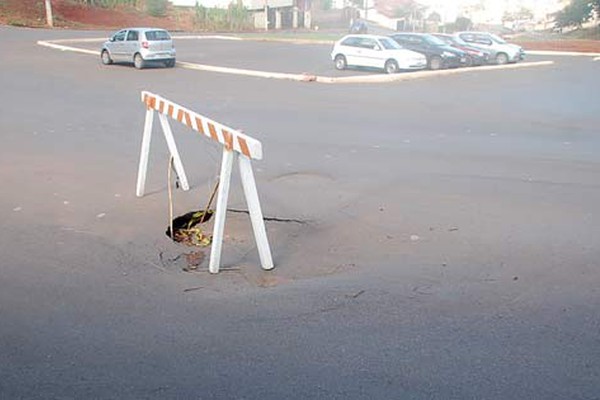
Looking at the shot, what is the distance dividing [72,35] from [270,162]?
41.0 metres

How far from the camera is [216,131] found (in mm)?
5926

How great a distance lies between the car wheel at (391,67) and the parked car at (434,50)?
7.84 ft

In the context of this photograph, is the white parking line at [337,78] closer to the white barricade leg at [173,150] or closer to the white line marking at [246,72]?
the white line marking at [246,72]

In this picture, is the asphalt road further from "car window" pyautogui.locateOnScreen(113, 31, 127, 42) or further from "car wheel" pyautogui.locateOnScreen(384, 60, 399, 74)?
"car window" pyautogui.locateOnScreen(113, 31, 127, 42)

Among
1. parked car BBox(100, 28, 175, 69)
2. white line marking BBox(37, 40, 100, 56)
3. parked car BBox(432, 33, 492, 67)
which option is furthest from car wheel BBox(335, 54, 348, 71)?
white line marking BBox(37, 40, 100, 56)

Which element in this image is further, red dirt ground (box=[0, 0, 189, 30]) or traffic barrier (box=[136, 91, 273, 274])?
red dirt ground (box=[0, 0, 189, 30])

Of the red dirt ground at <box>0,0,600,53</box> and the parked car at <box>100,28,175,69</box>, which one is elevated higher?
the red dirt ground at <box>0,0,600,53</box>

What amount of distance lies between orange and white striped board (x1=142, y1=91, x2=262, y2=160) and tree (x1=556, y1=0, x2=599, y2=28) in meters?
63.8

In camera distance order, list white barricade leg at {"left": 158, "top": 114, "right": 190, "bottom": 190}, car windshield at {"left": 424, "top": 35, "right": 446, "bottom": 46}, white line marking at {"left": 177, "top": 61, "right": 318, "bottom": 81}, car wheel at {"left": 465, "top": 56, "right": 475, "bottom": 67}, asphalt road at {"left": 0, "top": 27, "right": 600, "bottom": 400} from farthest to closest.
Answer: car wheel at {"left": 465, "top": 56, "right": 475, "bottom": 67} → car windshield at {"left": 424, "top": 35, "right": 446, "bottom": 46} → white line marking at {"left": 177, "top": 61, "right": 318, "bottom": 81} → white barricade leg at {"left": 158, "top": 114, "right": 190, "bottom": 190} → asphalt road at {"left": 0, "top": 27, "right": 600, "bottom": 400}

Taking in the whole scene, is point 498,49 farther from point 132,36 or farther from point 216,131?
point 216,131

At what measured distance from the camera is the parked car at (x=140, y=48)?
27.5 metres

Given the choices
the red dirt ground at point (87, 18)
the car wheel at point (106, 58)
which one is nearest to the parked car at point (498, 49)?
the red dirt ground at point (87, 18)

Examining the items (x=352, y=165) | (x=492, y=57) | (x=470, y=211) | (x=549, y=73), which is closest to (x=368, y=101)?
(x=352, y=165)

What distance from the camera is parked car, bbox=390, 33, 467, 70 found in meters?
29.4
